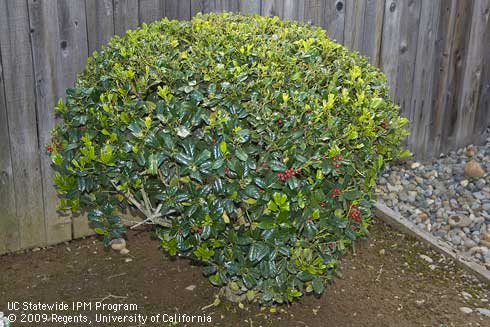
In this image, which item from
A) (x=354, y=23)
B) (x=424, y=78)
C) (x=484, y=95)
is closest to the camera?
(x=354, y=23)

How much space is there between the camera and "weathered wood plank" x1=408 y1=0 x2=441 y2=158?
5.54 metres

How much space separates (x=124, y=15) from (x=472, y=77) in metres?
3.42

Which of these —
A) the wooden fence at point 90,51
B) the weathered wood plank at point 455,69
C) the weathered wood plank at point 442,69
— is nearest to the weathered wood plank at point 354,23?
the wooden fence at point 90,51

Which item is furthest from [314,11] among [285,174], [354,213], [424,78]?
[285,174]

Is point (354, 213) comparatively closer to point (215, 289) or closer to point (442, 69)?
point (215, 289)

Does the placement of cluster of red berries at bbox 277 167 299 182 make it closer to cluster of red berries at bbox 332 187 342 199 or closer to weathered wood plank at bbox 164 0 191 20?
cluster of red berries at bbox 332 187 342 199

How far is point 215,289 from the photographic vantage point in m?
3.84

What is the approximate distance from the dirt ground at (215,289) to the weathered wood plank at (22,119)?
0.21 m

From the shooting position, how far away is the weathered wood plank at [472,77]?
5.95m

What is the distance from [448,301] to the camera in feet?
12.8

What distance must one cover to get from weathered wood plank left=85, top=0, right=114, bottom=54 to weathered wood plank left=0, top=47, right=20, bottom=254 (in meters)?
0.57

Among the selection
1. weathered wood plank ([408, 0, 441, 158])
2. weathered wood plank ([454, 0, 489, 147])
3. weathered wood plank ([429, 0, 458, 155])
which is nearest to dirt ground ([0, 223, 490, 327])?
weathered wood plank ([408, 0, 441, 158])

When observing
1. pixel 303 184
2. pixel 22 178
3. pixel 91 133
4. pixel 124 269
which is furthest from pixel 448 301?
pixel 22 178

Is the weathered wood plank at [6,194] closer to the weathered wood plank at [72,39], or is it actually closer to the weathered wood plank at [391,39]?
the weathered wood plank at [72,39]
